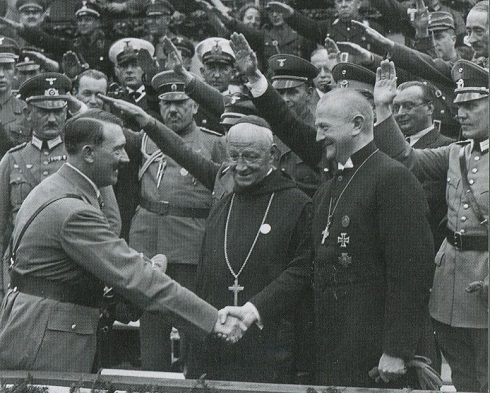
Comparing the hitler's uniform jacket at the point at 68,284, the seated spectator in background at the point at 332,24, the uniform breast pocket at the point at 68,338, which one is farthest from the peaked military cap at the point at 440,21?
the uniform breast pocket at the point at 68,338

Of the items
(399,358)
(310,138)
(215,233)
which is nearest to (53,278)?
(215,233)

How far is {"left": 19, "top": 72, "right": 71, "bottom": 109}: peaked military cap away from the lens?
772 centimetres

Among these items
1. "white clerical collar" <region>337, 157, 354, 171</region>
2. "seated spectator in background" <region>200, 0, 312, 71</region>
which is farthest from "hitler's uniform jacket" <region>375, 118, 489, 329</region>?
"seated spectator in background" <region>200, 0, 312, 71</region>

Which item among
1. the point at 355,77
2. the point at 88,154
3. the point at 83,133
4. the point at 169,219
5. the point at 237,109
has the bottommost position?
the point at 169,219

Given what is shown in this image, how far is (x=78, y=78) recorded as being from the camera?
344 inches

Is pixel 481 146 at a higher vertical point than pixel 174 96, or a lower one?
higher

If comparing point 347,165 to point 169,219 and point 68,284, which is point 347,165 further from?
point 169,219

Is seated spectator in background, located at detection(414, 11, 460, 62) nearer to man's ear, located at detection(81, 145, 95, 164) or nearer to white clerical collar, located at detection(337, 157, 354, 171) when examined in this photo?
white clerical collar, located at detection(337, 157, 354, 171)

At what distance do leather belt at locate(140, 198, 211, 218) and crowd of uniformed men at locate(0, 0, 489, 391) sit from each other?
0.01 meters

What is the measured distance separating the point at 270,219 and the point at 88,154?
114 cm

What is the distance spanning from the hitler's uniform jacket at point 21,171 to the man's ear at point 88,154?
2.35 metres

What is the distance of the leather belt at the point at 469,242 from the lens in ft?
19.9

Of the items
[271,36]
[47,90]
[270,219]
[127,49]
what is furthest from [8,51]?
[270,219]

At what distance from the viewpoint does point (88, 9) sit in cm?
1027
